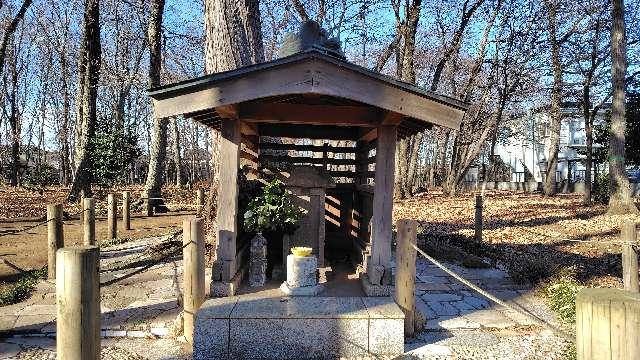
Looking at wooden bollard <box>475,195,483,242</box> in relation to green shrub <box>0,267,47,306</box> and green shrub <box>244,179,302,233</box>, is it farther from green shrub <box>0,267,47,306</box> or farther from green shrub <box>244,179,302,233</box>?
green shrub <box>0,267,47,306</box>

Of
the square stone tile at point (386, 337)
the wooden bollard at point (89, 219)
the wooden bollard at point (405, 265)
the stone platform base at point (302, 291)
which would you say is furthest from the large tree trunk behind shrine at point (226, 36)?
the square stone tile at point (386, 337)

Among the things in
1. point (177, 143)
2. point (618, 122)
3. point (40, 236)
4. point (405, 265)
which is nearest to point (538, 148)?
point (618, 122)

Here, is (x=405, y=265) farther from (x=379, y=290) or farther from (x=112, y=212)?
(x=112, y=212)

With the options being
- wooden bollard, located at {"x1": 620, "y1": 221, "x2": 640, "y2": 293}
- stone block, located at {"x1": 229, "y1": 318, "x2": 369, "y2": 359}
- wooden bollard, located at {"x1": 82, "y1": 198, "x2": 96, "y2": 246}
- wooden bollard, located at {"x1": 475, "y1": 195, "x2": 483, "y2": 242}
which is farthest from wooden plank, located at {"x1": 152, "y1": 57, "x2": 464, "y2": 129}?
wooden bollard, located at {"x1": 475, "y1": 195, "x2": 483, "y2": 242}

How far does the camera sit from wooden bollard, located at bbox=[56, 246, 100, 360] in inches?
86.4

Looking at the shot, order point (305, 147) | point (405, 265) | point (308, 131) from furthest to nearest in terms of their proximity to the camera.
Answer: point (305, 147), point (308, 131), point (405, 265)

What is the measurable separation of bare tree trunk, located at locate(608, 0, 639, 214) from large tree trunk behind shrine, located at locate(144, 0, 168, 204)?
A: 45.5 ft

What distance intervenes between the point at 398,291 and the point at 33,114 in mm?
43914

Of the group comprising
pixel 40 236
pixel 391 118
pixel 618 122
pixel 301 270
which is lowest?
pixel 40 236

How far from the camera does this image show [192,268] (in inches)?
164

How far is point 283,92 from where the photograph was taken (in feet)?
13.7

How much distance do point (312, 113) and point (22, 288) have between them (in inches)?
173

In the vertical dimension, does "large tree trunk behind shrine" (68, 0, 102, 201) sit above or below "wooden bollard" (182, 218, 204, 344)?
above

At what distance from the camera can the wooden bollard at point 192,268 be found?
4.14 meters
